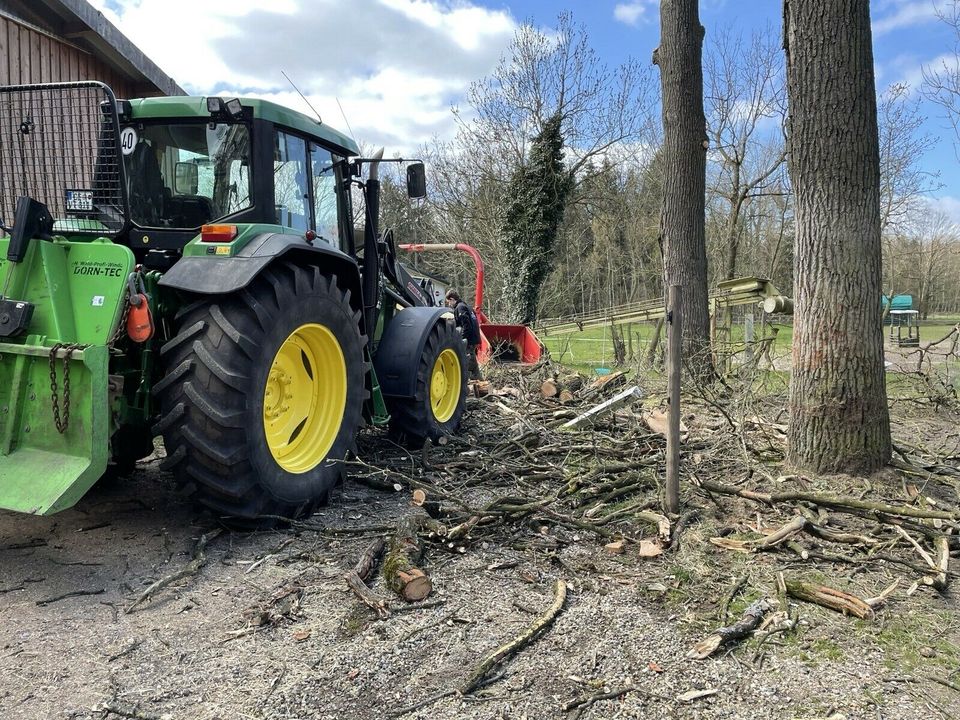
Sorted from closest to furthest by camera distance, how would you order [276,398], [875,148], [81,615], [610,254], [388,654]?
1. [388,654]
2. [81,615]
3. [276,398]
4. [875,148]
5. [610,254]

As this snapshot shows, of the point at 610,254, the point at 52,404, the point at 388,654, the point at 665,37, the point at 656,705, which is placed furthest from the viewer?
the point at 610,254

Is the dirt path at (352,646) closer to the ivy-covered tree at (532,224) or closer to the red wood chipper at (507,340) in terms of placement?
the red wood chipper at (507,340)

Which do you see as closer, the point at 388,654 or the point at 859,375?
the point at 388,654

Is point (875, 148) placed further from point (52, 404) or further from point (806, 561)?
point (52, 404)

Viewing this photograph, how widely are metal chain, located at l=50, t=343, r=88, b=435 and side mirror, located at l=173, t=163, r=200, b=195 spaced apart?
1312 mm

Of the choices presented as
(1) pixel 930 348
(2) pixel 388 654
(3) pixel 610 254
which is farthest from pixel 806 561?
(3) pixel 610 254

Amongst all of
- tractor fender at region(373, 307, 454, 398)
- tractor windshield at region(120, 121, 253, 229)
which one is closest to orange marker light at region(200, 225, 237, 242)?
tractor windshield at region(120, 121, 253, 229)

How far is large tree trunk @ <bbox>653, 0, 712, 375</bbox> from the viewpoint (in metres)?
8.52

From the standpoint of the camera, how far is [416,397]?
536 cm

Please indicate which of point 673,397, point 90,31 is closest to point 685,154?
point 673,397

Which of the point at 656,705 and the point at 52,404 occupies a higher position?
the point at 52,404

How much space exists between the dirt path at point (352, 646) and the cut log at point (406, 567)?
0.10m

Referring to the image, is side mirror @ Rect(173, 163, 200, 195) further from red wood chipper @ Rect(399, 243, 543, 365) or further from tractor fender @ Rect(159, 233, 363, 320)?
red wood chipper @ Rect(399, 243, 543, 365)

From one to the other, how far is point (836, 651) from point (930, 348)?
6.03 metres
